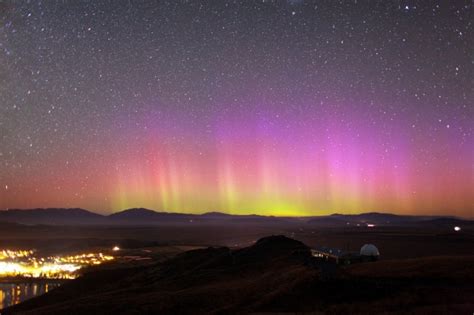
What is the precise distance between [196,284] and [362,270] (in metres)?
16.6

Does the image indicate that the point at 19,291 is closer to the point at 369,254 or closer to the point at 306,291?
the point at 369,254

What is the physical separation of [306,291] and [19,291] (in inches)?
1950

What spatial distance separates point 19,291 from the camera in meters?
64.3

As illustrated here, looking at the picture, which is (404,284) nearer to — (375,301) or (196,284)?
(375,301)

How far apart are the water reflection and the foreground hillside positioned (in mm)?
6790

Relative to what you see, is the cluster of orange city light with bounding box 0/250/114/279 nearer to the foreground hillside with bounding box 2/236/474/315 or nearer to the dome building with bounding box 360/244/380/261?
the foreground hillside with bounding box 2/236/474/315

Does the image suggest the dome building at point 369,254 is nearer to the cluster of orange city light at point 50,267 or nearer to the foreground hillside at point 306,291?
the foreground hillside at point 306,291

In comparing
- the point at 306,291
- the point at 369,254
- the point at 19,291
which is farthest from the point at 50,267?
the point at 306,291

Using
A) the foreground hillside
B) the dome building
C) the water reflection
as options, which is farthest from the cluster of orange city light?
the dome building

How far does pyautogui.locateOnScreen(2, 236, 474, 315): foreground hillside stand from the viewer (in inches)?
1048

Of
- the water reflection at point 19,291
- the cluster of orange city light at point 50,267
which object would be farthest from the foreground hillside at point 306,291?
the cluster of orange city light at point 50,267

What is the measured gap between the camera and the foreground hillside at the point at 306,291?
2662 cm

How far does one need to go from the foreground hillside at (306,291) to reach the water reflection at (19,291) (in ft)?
22.3

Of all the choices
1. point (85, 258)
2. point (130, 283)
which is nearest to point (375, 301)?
point (130, 283)
